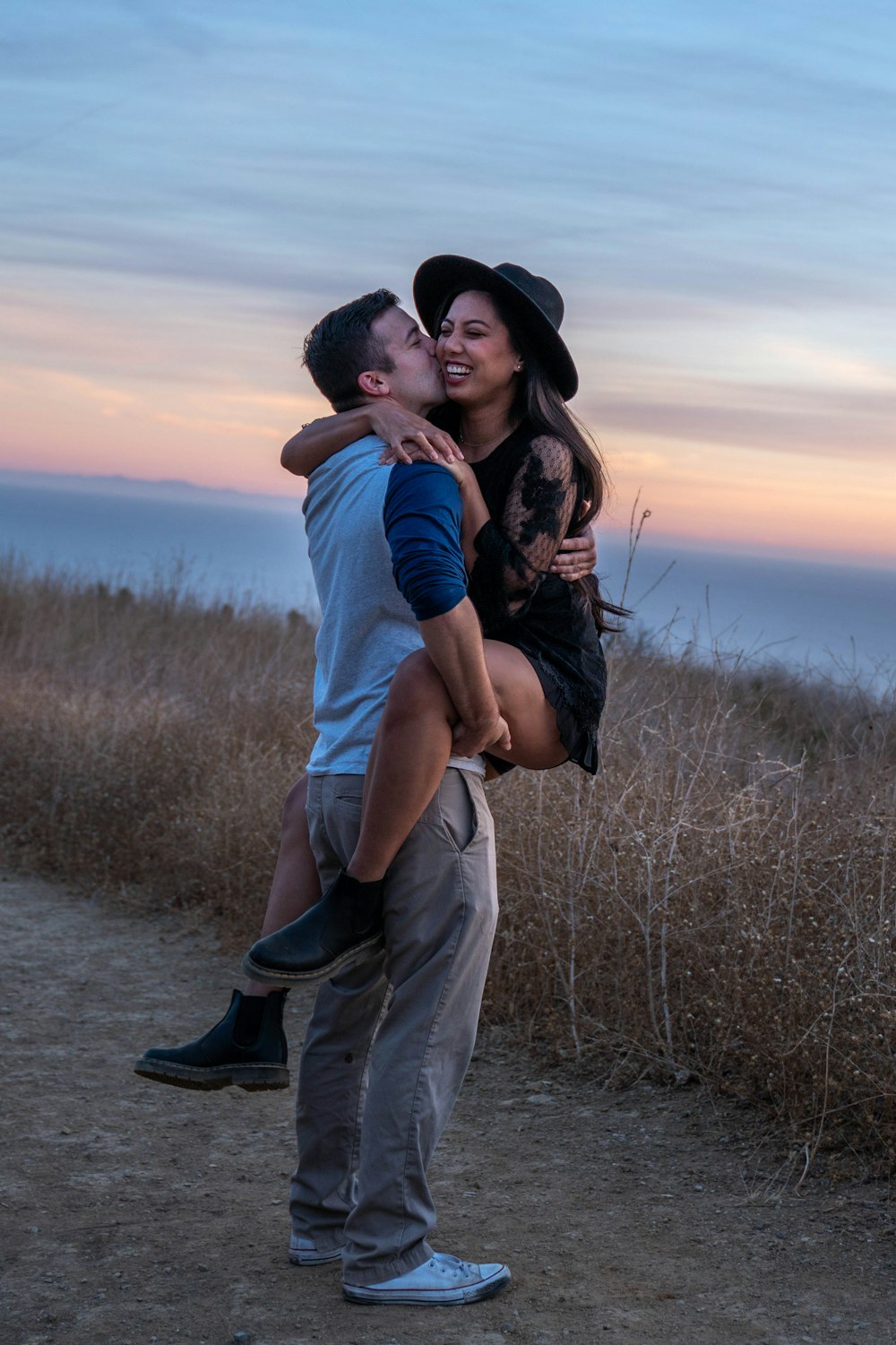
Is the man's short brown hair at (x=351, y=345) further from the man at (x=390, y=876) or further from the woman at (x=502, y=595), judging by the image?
the woman at (x=502, y=595)

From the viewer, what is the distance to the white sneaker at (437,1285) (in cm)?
300

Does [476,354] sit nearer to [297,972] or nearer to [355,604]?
[355,604]

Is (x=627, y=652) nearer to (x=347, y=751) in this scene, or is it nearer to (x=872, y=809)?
(x=872, y=809)

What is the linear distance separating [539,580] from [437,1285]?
1.65 meters

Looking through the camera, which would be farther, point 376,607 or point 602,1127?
point 602,1127

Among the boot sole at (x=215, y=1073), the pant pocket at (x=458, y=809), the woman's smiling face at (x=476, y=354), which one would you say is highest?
the woman's smiling face at (x=476, y=354)

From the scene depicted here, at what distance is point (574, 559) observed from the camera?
9.93ft

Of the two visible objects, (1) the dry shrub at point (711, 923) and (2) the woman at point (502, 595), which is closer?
(2) the woman at point (502, 595)

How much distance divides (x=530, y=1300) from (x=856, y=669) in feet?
14.7

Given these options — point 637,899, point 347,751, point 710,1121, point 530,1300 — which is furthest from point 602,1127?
point 347,751

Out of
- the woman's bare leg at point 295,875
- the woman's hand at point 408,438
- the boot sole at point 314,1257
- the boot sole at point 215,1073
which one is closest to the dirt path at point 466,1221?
the boot sole at point 314,1257

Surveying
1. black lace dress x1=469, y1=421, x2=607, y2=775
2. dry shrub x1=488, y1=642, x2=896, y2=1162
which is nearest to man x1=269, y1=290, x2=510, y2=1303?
black lace dress x1=469, y1=421, x2=607, y2=775

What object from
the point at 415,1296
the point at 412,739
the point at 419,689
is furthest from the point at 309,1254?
the point at 419,689

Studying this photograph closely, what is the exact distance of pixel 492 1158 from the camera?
421 cm
